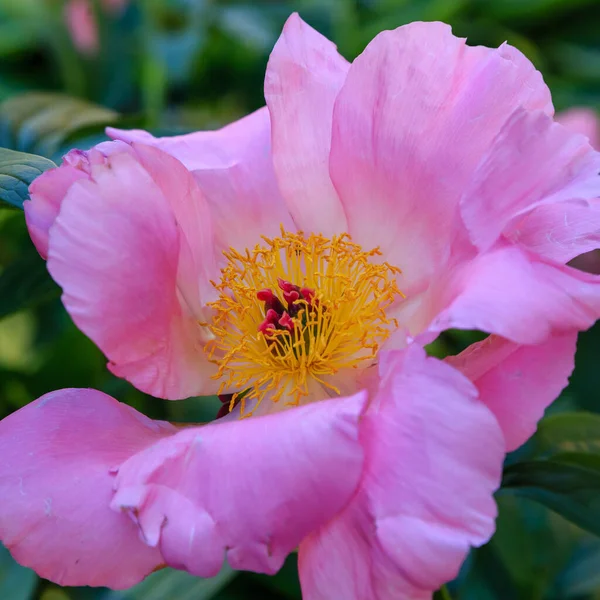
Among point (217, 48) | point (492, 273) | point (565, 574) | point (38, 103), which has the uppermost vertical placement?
point (492, 273)

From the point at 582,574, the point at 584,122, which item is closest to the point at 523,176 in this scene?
the point at 582,574

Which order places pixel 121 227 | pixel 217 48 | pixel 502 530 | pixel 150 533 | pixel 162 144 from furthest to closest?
pixel 217 48 → pixel 502 530 → pixel 162 144 → pixel 121 227 → pixel 150 533

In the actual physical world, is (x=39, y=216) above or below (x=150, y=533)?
above

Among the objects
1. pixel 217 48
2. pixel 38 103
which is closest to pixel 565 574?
pixel 38 103

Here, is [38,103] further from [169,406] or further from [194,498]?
[194,498]

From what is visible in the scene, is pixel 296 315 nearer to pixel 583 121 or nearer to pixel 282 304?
pixel 282 304

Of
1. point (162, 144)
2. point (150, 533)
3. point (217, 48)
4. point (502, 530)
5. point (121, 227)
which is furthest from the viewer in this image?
point (217, 48)
